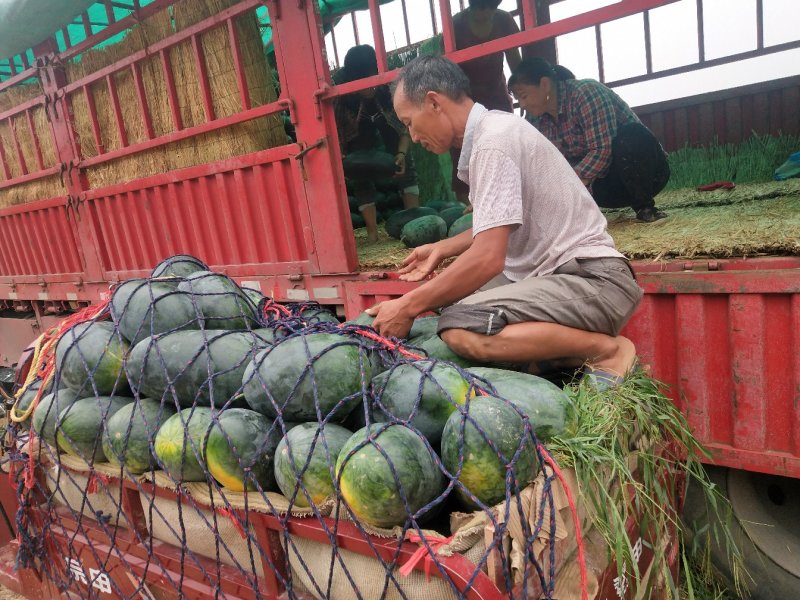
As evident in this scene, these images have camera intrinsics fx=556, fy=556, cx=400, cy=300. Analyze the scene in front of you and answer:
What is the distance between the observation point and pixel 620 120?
4469 millimetres

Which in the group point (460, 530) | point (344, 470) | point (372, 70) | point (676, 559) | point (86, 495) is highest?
point (372, 70)

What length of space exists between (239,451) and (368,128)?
443 centimetres

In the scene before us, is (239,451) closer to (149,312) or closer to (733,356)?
(149,312)

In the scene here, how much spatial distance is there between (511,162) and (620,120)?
2509 mm

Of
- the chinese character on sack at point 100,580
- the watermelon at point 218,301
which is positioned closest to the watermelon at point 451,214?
the watermelon at point 218,301

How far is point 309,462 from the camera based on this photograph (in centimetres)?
160

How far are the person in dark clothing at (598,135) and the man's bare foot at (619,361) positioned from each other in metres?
2.06

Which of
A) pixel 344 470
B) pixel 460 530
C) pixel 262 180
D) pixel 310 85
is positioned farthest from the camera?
pixel 262 180

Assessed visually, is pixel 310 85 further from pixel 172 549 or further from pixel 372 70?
pixel 172 549

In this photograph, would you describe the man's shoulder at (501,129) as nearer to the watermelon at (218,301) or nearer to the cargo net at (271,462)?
the cargo net at (271,462)

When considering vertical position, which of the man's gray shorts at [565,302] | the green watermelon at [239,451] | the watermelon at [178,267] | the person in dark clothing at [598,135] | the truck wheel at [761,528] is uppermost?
the person in dark clothing at [598,135]

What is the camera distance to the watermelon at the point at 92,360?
2.31 meters

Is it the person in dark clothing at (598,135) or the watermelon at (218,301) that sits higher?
the person in dark clothing at (598,135)

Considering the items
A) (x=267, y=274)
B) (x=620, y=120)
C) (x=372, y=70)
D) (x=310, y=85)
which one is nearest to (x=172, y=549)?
(x=267, y=274)
